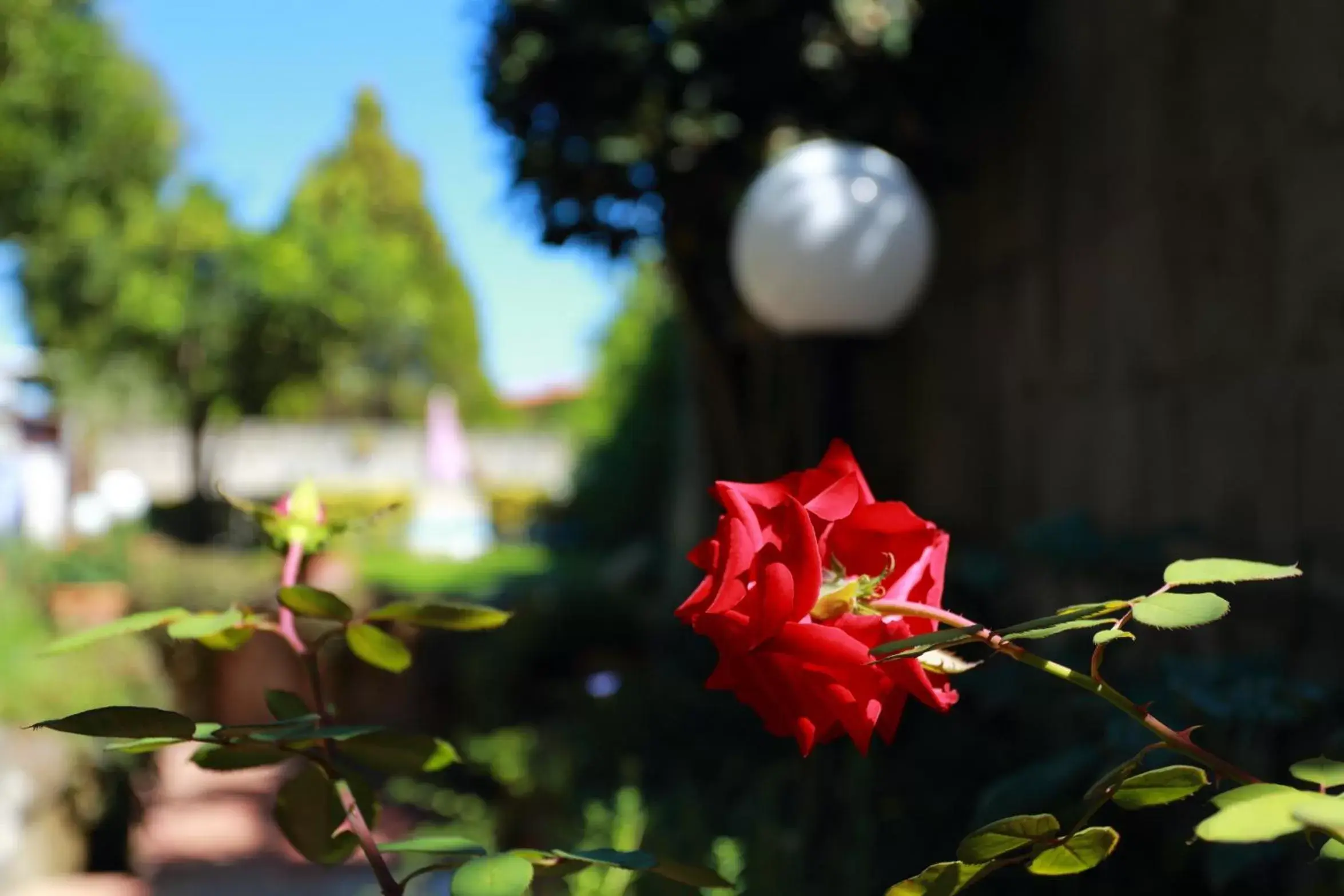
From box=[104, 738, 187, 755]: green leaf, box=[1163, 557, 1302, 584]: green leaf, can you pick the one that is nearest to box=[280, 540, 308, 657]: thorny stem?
box=[104, 738, 187, 755]: green leaf

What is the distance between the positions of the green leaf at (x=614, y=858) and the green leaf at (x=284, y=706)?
0.20 metres

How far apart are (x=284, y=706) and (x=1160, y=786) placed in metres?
0.50

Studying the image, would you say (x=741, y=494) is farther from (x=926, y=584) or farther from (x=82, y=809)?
(x=82, y=809)

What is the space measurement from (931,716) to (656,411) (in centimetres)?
876

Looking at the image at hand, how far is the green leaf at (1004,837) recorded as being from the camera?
0.54 m

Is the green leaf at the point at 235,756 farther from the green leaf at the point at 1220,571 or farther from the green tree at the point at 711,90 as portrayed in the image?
the green tree at the point at 711,90

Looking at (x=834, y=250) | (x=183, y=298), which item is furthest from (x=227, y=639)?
(x=183, y=298)

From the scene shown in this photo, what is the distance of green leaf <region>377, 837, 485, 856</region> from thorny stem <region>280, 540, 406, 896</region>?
12 mm

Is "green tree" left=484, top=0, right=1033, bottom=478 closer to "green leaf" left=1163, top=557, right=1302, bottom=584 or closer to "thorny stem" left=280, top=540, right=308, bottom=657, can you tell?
"thorny stem" left=280, top=540, right=308, bottom=657

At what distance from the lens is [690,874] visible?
24.7 inches

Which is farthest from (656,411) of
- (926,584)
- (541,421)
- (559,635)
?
(541,421)

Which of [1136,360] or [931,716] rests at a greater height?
[1136,360]

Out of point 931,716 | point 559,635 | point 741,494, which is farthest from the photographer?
point 559,635

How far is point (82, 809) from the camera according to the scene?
4352 mm
